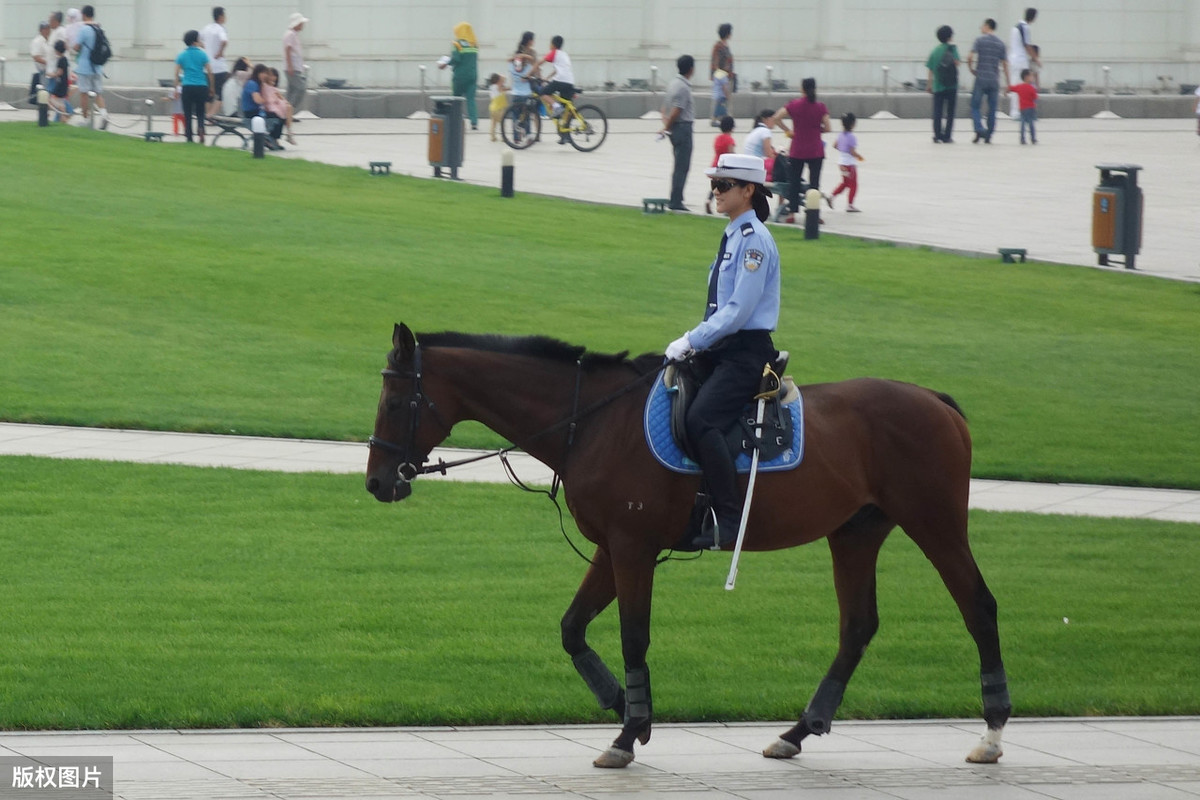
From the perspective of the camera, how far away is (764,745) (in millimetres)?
8977

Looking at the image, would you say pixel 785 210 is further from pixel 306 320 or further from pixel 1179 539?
pixel 1179 539

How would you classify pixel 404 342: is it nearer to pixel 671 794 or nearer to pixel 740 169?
pixel 740 169

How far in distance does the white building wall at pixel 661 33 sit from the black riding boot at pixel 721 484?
4261 cm

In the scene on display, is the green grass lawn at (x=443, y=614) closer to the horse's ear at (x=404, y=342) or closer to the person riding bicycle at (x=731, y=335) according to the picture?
the person riding bicycle at (x=731, y=335)

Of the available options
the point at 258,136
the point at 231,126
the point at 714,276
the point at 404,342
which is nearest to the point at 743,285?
the point at 714,276

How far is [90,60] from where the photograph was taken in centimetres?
3697

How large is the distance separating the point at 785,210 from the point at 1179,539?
15.6 metres

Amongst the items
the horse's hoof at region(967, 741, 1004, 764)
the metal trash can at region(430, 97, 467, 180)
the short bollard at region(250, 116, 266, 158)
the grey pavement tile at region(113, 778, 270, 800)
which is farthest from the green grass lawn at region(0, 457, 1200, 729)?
the short bollard at region(250, 116, 266, 158)

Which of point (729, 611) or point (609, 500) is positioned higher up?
point (609, 500)

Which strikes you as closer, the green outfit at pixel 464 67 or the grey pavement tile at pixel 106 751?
the grey pavement tile at pixel 106 751

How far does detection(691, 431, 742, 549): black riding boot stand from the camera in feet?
27.3

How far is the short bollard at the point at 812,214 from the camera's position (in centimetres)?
2639

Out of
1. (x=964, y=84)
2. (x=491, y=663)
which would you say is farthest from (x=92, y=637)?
(x=964, y=84)

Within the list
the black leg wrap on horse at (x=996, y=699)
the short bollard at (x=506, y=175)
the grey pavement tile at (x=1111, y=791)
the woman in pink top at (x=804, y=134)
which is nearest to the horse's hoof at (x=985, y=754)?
the black leg wrap on horse at (x=996, y=699)
